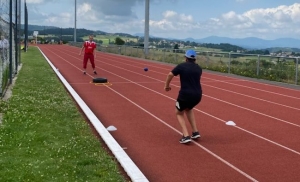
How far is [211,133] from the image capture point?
8.80m

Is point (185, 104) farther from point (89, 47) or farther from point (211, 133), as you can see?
point (89, 47)

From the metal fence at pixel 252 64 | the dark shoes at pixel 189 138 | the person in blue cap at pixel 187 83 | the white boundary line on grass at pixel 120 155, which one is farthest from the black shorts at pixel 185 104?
the metal fence at pixel 252 64

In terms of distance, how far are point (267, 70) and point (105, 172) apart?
53.7 feet

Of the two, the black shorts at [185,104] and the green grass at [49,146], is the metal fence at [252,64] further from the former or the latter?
the black shorts at [185,104]

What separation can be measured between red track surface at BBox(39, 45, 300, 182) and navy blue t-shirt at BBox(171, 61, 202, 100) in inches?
33.0

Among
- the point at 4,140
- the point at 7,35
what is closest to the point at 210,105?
the point at 4,140

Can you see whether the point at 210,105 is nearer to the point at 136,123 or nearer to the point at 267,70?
the point at 136,123

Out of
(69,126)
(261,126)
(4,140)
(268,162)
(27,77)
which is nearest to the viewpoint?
(268,162)

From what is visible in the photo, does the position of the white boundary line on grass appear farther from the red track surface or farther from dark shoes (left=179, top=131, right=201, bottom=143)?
dark shoes (left=179, top=131, right=201, bottom=143)

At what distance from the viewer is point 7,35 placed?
15602 millimetres

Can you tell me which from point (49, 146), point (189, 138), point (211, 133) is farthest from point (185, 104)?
point (49, 146)

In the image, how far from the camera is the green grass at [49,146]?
227 inches

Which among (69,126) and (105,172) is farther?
(69,126)

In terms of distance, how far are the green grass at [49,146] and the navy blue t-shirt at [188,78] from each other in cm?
168
